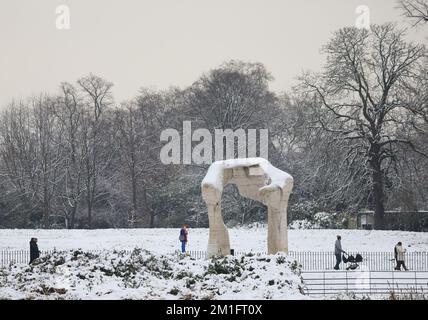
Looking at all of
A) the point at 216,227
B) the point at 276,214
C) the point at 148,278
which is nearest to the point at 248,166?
the point at 276,214

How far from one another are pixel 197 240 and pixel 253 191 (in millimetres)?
12428

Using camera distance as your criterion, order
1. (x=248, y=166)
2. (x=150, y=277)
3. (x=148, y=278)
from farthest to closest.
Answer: (x=248, y=166)
(x=150, y=277)
(x=148, y=278)

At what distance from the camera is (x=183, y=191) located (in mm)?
54375

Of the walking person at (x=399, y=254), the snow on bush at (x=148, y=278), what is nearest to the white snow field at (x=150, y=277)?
the snow on bush at (x=148, y=278)

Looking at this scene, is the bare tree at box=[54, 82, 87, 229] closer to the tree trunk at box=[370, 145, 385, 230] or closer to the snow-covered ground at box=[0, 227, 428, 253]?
the snow-covered ground at box=[0, 227, 428, 253]

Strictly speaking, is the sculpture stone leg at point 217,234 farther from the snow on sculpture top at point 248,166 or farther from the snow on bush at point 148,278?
the snow on bush at point 148,278

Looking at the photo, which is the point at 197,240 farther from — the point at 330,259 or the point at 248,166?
the point at 248,166

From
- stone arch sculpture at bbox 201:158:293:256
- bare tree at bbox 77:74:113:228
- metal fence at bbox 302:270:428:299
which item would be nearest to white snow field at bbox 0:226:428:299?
metal fence at bbox 302:270:428:299

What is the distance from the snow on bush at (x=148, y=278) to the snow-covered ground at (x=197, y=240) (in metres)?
11.1

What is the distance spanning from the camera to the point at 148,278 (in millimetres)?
22141

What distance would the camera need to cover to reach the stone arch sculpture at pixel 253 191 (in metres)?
26.5
